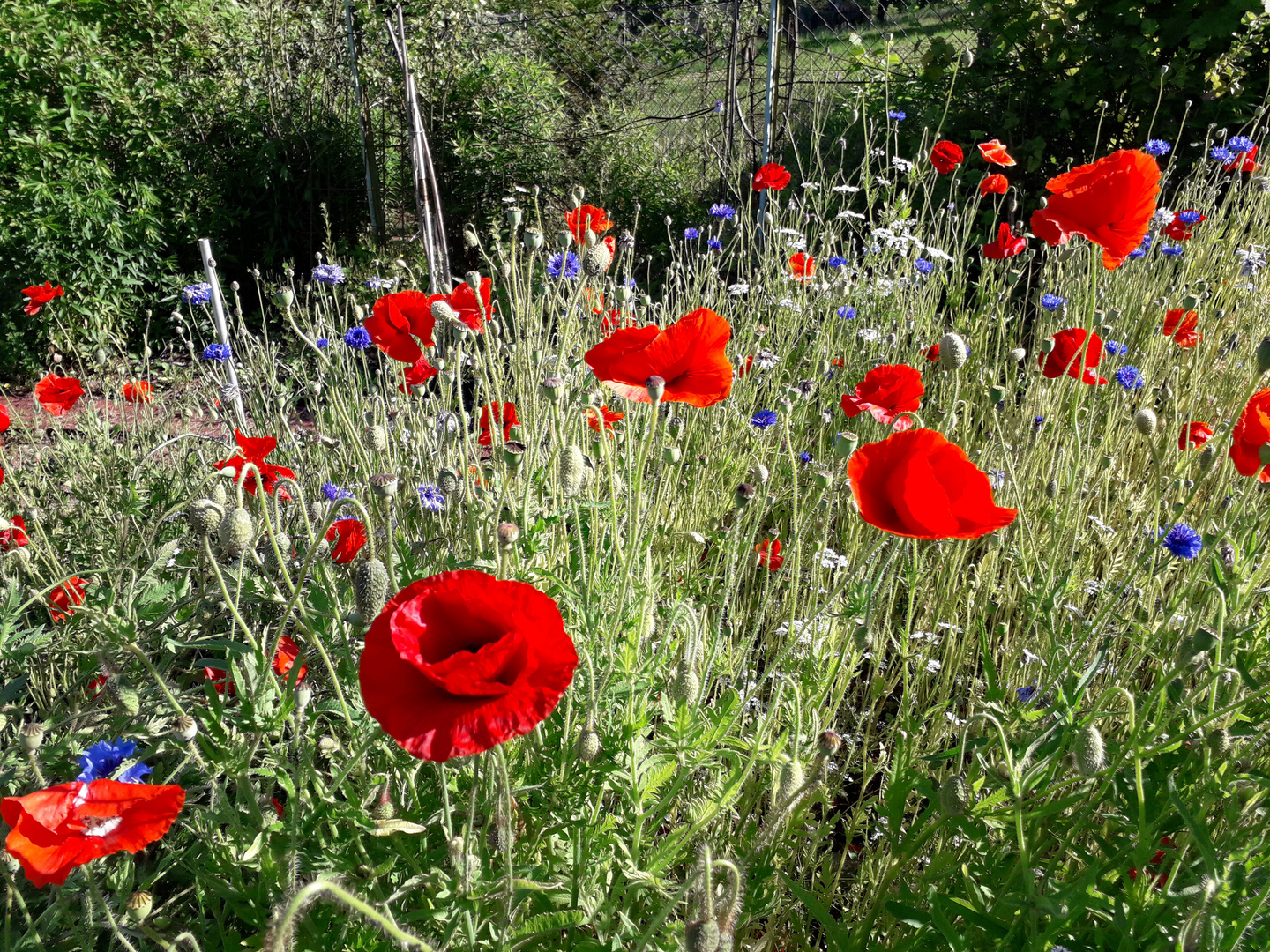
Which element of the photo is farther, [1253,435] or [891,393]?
[891,393]

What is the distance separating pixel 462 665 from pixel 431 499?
1013mm

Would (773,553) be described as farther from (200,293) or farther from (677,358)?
(200,293)

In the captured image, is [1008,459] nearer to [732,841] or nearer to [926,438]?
[926,438]

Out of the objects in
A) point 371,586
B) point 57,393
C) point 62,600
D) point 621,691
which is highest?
point 371,586

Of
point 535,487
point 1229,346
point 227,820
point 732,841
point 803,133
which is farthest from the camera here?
point 803,133

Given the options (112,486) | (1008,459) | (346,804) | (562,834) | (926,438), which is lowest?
(112,486)

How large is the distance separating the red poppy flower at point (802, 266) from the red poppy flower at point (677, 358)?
1.68 meters

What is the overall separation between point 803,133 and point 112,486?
223 inches

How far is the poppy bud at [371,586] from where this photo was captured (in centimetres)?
111

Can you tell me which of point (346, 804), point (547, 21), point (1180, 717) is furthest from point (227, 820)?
point (547, 21)

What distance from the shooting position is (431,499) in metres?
1.77

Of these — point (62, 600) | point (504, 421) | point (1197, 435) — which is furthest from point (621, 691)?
point (1197, 435)

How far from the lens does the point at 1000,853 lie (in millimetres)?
1311

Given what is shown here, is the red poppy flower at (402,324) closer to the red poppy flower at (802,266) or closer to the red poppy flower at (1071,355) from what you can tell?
the red poppy flower at (1071,355)
